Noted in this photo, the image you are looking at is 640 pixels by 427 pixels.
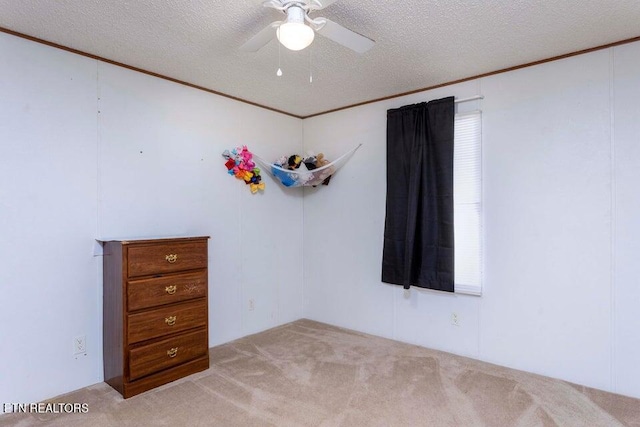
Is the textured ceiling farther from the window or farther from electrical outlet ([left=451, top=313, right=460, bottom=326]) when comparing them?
electrical outlet ([left=451, top=313, right=460, bottom=326])

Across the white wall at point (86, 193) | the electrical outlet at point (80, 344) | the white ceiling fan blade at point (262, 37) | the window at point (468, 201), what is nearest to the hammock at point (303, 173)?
the white wall at point (86, 193)

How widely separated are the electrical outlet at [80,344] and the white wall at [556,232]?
2.57 m

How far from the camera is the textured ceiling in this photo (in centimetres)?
198

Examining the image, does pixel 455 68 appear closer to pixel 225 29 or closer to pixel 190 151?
pixel 225 29

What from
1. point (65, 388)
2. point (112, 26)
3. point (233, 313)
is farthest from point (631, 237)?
point (65, 388)

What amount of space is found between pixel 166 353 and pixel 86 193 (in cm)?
129

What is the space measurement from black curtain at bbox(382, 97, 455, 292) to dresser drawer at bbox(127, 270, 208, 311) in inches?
68.0

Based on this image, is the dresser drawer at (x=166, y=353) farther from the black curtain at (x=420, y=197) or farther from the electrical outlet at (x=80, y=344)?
the black curtain at (x=420, y=197)

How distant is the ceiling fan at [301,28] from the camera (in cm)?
164

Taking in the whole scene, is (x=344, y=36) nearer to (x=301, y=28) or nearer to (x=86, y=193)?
(x=301, y=28)

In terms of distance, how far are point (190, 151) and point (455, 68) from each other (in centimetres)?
235

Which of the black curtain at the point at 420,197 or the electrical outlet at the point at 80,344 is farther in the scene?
the black curtain at the point at 420,197

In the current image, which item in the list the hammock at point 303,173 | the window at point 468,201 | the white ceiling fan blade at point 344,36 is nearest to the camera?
the white ceiling fan blade at point 344,36

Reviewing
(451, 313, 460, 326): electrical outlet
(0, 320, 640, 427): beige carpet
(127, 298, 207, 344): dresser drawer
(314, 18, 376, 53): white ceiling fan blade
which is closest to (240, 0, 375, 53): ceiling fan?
(314, 18, 376, 53): white ceiling fan blade
